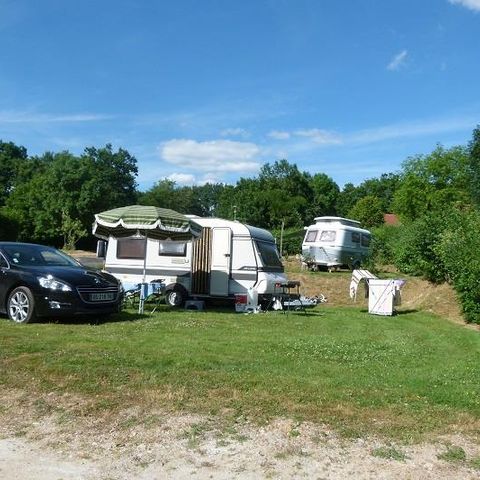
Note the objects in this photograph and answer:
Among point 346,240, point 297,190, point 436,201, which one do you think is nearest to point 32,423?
point 346,240

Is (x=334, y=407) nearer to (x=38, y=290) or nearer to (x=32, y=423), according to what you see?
(x=32, y=423)

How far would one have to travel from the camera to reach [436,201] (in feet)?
183

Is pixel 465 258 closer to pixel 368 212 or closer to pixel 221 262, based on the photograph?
pixel 221 262

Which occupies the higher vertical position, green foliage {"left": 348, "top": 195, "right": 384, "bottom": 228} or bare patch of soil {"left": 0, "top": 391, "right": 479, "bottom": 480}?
green foliage {"left": 348, "top": 195, "right": 384, "bottom": 228}

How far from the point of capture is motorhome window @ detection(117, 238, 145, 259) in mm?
17297

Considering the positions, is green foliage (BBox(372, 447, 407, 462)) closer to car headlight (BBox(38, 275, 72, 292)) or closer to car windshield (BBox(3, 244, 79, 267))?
car headlight (BBox(38, 275, 72, 292))

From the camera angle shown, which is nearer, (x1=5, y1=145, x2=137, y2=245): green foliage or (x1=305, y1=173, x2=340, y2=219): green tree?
(x1=5, y1=145, x2=137, y2=245): green foliage

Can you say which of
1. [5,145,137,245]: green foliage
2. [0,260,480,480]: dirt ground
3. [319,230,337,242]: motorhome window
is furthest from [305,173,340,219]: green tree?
[0,260,480,480]: dirt ground

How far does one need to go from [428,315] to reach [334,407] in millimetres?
11831

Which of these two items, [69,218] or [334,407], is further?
[69,218]

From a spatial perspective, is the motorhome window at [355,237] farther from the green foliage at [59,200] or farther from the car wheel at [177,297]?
the green foliage at [59,200]

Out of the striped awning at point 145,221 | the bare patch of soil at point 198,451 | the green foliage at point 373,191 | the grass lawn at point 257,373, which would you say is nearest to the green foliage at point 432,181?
the green foliage at point 373,191

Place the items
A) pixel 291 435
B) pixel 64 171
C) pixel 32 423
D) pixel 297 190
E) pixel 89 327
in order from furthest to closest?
pixel 297 190 → pixel 64 171 → pixel 89 327 → pixel 32 423 → pixel 291 435

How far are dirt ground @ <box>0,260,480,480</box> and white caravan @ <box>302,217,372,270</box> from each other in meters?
20.8
